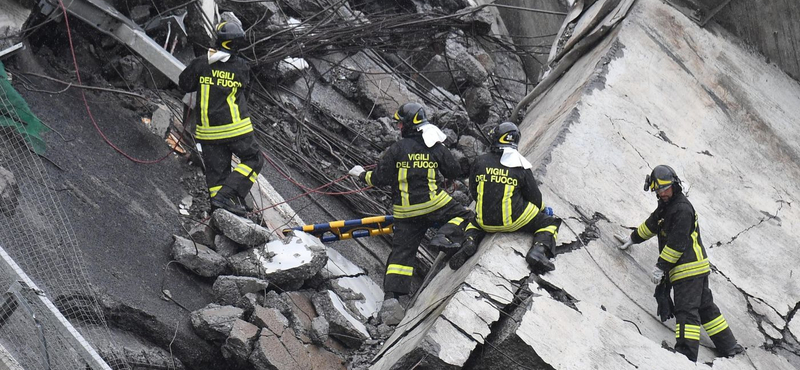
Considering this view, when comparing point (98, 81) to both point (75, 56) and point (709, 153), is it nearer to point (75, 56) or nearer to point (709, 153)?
point (75, 56)

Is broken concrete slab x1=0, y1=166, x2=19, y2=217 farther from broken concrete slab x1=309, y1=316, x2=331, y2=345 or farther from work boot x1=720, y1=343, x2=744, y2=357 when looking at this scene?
work boot x1=720, y1=343, x2=744, y2=357

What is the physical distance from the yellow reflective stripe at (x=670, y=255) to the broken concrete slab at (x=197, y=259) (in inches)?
131

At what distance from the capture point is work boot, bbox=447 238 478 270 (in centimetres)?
679

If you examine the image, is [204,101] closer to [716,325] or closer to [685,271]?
[685,271]

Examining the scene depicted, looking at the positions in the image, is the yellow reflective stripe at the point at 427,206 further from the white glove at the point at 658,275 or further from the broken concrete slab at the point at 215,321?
the white glove at the point at 658,275

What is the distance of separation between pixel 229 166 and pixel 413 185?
1.61 metres

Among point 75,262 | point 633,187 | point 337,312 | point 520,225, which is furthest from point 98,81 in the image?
point 633,187

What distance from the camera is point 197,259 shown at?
23.1 ft

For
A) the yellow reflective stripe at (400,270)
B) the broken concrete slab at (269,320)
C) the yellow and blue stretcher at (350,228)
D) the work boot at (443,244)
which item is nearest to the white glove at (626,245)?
the work boot at (443,244)

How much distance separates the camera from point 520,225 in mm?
6652

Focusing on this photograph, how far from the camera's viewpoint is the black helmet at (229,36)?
7469 millimetres

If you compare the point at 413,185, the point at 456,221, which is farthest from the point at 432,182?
the point at 456,221

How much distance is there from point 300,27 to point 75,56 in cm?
249

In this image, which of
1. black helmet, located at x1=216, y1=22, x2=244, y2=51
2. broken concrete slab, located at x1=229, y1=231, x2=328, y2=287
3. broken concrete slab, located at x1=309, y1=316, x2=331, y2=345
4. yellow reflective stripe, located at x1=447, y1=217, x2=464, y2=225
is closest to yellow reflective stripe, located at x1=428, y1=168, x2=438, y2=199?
yellow reflective stripe, located at x1=447, y1=217, x2=464, y2=225
